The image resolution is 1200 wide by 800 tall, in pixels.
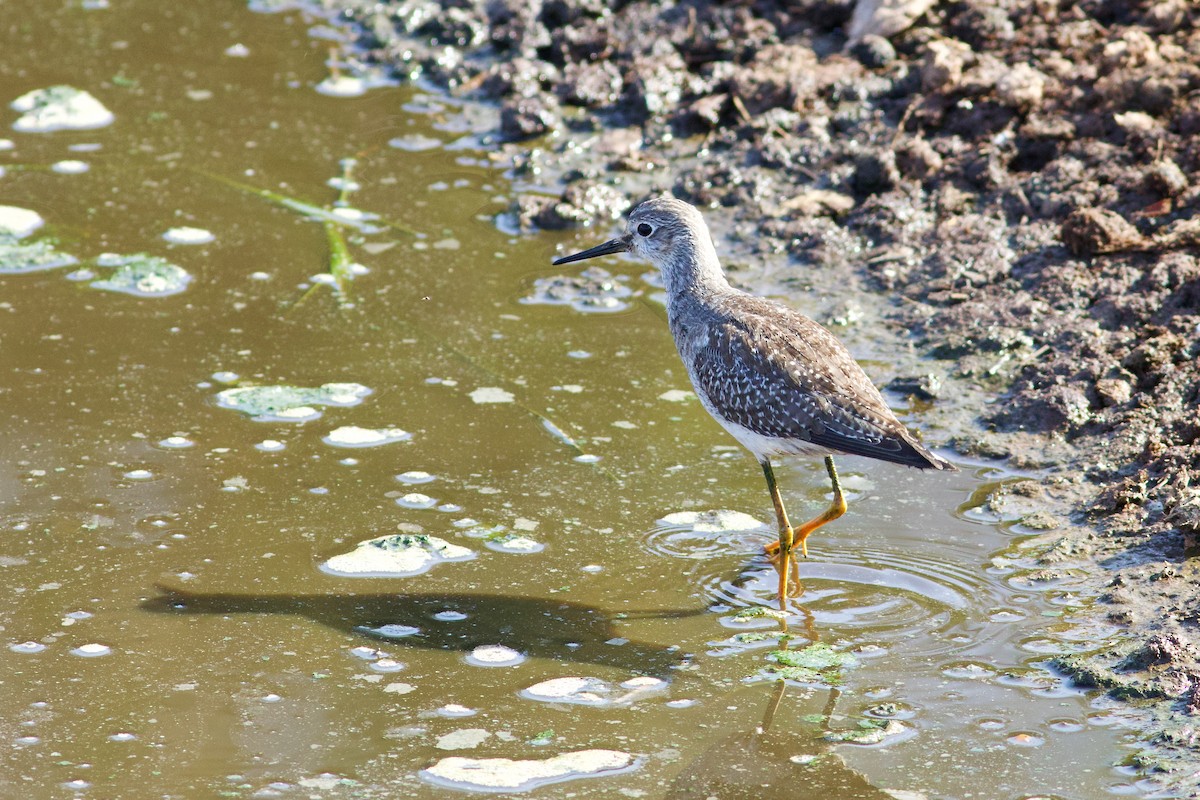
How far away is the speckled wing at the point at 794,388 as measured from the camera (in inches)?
197

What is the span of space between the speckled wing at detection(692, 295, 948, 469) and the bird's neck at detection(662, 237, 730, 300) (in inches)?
16.2

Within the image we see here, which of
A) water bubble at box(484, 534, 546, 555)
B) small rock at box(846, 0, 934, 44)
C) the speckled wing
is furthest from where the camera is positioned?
small rock at box(846, 0, 934, 44)

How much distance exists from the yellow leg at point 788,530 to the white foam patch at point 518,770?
1.20 m

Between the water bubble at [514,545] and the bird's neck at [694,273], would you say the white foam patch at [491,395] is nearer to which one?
the bird's neck at [694,273]

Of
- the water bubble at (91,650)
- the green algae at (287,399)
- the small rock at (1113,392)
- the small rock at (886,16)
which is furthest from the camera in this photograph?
the small rock at (886,16)

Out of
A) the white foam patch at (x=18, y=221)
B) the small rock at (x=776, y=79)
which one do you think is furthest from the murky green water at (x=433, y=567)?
the small rock at (x=776, y=79)

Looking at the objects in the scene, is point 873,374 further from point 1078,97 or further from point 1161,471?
point 1078,97

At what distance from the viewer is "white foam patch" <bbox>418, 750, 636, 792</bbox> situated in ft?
13.3

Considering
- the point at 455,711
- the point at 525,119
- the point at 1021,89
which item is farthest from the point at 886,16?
the point at 455,711

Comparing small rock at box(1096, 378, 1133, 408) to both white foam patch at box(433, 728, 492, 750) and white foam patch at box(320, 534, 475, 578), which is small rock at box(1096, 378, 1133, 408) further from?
white foam patch at box(433, 728, 492, 750)

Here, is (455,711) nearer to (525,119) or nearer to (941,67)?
(525,119)

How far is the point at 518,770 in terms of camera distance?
4.12m

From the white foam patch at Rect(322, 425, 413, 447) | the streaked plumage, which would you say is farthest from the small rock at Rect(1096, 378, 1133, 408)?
the white foam patch at Rect(322, 425, 413, 447)

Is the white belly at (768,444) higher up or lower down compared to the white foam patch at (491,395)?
higher up
